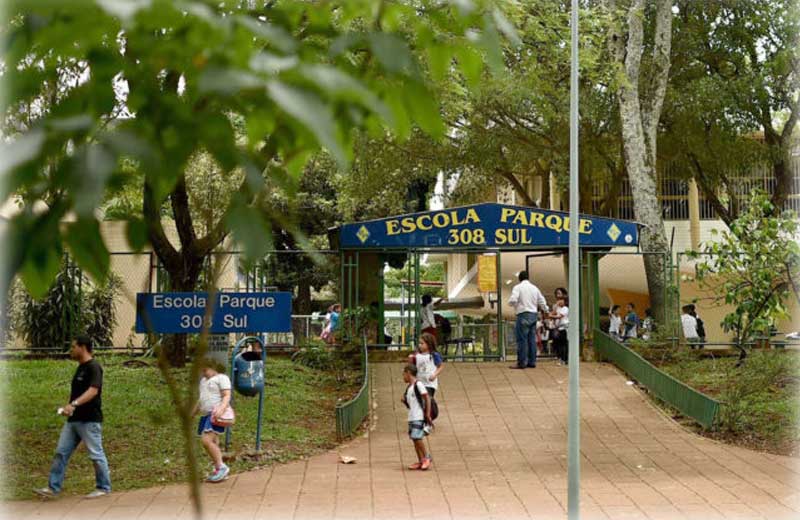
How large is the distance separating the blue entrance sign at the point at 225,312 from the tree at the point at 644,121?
11.6m

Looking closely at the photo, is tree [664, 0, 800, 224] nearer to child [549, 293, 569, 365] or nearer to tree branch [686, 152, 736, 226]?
tree branch [686, 152, 736, 226]

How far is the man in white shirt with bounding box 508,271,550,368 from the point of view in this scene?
18750 millimetres

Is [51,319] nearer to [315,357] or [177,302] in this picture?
[315,357]

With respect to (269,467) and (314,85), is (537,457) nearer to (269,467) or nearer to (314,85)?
(269,467)

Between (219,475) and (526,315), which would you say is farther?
(526,315)

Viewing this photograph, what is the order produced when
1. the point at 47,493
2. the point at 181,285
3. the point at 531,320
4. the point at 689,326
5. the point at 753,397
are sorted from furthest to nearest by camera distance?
1. the point at 689,326
2. the point at 531,320
3. the point at 181,285
4. the point at 753,397
5. the point at 47,493

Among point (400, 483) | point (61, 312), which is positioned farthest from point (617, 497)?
point (61, 312)

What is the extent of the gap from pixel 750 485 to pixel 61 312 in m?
14.0

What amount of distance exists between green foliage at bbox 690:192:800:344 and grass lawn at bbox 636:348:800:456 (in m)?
0.69

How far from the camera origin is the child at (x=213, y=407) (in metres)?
11.2

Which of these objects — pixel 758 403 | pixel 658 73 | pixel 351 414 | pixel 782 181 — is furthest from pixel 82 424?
pixel 782 181

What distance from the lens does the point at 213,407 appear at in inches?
445

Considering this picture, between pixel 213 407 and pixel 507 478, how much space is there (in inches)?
132

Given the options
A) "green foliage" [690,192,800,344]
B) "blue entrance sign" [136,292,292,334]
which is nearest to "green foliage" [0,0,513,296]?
"blue entrance sign" [136,292,292,334]
